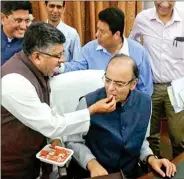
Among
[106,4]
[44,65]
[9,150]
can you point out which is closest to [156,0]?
[106,4]

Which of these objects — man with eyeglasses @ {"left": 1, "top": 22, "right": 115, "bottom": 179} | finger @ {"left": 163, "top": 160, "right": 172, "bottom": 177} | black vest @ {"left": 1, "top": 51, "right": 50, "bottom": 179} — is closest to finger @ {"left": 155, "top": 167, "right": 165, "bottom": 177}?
finger @ {"left": 163, "top": 160, "right": 172, "bottom": 177}

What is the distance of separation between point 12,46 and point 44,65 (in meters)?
0.64

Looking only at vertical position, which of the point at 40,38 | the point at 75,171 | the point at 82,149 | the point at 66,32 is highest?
the point at 40,38

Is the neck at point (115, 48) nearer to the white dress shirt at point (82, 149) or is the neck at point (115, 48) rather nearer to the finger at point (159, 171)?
the white dress shirt at point (82, 149)

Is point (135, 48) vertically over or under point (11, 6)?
under

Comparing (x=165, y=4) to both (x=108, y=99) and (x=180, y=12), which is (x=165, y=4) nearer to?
(x=180, y=12)

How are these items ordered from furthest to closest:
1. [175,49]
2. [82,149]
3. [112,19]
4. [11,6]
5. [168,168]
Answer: [175,49] < [112,19] < [11,6] < [82,149] < [168,168]

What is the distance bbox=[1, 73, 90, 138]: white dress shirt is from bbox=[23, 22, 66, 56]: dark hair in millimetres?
156

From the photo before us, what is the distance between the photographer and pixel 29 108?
1595mm

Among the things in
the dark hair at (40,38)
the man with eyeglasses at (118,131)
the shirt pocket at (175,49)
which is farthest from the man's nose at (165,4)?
the dark hair at (40,38)

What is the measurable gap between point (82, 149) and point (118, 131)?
215 millimetres

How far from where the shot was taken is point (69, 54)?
2.82 metres

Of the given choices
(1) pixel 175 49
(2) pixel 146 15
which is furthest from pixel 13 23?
(1) pixel 175 49

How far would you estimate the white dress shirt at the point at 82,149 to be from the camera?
1.71 meters
